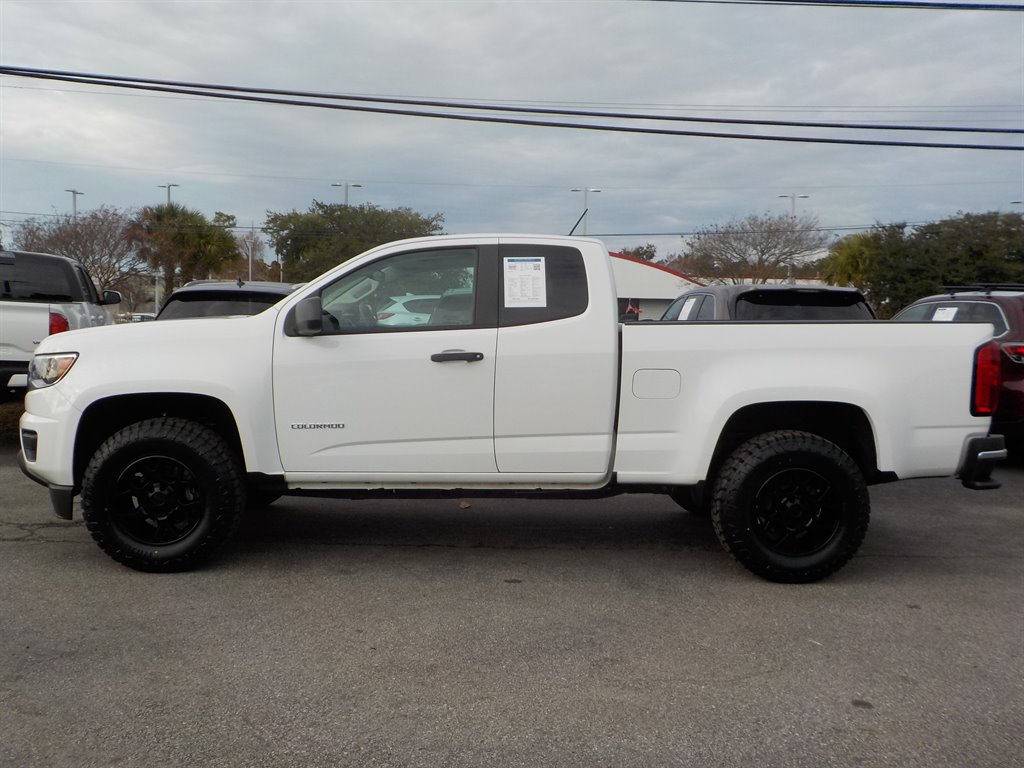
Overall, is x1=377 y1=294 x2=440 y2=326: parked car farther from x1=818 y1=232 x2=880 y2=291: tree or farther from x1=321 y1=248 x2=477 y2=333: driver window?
x1=818 y1=232 x2=880 y2=291: tree

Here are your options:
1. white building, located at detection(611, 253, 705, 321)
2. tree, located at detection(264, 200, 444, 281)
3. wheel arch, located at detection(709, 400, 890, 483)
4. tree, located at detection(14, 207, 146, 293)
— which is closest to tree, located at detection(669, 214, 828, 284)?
white building, located at detection(611, 253, 705, 321)

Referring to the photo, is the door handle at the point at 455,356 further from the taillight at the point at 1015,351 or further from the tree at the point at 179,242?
the tree at the point at 179,242

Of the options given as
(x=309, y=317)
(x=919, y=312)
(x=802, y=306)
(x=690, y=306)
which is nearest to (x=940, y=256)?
(x=919, y=312)

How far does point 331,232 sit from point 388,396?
48084 millimetres

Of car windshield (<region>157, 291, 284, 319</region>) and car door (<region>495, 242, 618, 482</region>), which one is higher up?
car windshield (<region>157, 291, 284, 319</region>)

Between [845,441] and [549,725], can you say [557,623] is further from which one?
[845,441]

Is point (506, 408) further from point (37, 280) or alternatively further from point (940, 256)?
point (940, 256)

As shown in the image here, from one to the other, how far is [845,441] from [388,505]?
3.47m

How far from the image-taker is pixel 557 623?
4238mm

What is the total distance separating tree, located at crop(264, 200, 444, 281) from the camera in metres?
47.7

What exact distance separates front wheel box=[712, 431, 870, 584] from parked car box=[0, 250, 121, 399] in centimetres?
659

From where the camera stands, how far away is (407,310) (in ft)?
16.2

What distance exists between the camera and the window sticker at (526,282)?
493 cm

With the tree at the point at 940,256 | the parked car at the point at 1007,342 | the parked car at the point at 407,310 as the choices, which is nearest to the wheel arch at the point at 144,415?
the parked car at the point at 407,310
